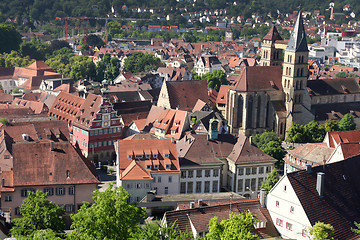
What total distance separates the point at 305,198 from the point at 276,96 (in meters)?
57.7

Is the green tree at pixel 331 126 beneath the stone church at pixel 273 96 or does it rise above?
beneath

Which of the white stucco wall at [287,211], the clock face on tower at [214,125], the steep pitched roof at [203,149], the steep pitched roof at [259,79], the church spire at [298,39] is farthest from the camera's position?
the church spire at [298,39]

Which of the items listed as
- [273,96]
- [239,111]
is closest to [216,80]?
[273,96]

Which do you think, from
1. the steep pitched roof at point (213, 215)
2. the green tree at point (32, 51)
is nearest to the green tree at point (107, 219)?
the steep pitched roof at point (213, 215)

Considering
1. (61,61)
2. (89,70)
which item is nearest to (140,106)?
(89,70)

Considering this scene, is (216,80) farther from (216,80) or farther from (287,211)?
(287,211)

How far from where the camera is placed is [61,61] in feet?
543

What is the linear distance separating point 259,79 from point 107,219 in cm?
6581

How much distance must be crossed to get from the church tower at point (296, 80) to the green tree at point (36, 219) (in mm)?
62282

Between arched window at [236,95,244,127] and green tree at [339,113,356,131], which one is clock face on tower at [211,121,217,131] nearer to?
arched window at [236,95,244,127]

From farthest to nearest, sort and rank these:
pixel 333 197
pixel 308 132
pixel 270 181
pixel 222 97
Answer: pixel 222 97 < pixel 308 132 < pixel 270 181 < pixel 333 197

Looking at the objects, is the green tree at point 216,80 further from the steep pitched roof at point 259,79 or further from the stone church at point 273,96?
the stone church at point 273,96

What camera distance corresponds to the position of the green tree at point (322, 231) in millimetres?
39812

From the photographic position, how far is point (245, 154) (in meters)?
68.5
